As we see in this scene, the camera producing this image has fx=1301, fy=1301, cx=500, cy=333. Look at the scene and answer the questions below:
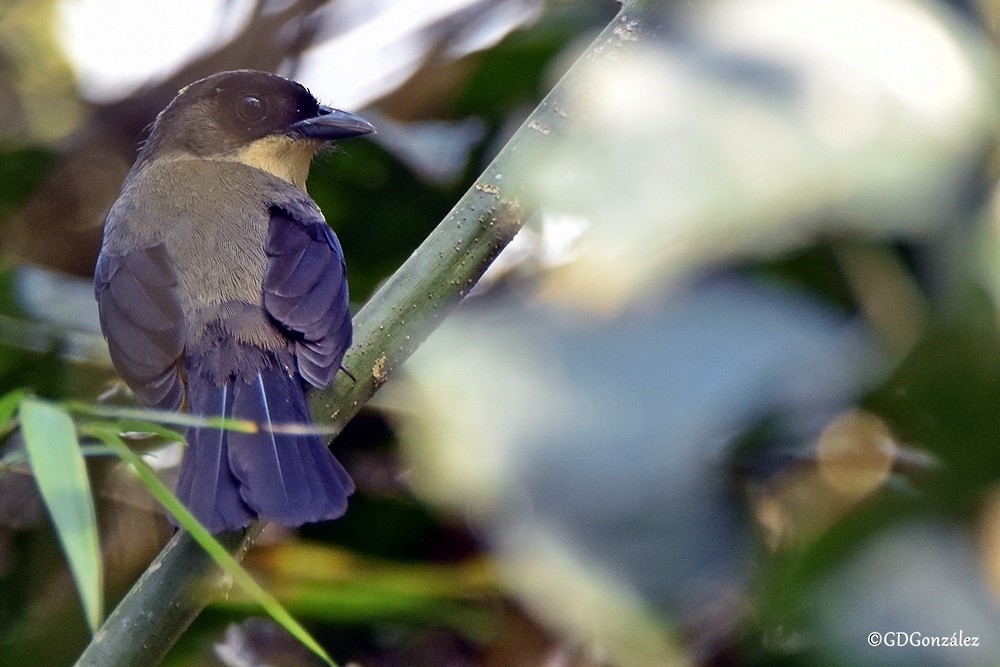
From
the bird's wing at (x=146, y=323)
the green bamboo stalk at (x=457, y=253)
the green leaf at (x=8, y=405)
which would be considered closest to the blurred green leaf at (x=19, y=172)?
the bird's wing at (x=146, y=323)

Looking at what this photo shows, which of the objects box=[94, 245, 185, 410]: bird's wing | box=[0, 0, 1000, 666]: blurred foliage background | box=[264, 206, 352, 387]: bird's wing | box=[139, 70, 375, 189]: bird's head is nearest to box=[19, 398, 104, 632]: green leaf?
box=[0, 0, 1000, 666]: blurred foliage background

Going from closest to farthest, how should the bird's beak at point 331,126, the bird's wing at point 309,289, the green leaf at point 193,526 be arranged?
the green leaf at point 193,526
the bird's wing at point 309,289
the bird's beak at point 331,126

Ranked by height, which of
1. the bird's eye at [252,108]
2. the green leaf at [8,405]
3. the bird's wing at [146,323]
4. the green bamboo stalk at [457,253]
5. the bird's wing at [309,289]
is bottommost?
the bird's eye at [252,108]

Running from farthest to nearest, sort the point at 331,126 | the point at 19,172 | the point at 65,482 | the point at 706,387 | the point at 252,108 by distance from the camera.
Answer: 1. the point at 252,108
2. the point at 19,172
3. the point at 331,126
4. the point at 706,387
5. the point at 65,482

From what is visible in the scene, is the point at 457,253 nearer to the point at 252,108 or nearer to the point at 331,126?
the point at 331,126

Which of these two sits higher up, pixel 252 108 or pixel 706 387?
pixel 706 387

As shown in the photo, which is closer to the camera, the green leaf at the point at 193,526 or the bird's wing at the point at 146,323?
the green leaf at the point at 193,526

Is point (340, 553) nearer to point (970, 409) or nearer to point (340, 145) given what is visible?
point (340, 145)

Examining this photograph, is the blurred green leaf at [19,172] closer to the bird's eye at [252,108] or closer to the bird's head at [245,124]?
the bird's head at [245,124]

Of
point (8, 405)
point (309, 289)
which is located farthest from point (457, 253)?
point (8, 405)
